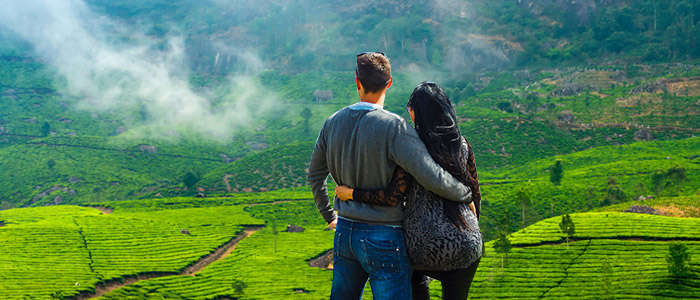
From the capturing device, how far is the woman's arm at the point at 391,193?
16.0ft

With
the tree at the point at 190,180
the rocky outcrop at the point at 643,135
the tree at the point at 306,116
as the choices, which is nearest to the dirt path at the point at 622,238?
the rocky outcrop at the point at 643,135

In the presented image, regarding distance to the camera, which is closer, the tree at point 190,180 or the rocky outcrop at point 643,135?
the rocky outcrop at point 643,135

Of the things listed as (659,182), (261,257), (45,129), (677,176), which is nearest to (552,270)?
(261,257)

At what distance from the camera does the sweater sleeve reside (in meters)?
4.88

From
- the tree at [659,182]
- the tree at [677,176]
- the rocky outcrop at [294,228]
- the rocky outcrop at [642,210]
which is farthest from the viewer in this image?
the rocky outcrop at [294,228]

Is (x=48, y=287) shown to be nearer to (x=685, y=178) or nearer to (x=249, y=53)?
(x=685, y=178)

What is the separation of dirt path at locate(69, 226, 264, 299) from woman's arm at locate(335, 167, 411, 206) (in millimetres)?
47129

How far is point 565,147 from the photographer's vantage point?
316 feet

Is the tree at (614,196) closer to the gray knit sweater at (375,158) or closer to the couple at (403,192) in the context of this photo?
the couple at (403,192)

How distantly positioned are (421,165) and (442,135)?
0.45 meters

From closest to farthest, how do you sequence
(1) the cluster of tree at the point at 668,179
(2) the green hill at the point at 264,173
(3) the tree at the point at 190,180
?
(1) the cluster of tree at the point at 668,179 → (3) the tree at the point at 190,180 → (2) the green hill at the point at 264,173

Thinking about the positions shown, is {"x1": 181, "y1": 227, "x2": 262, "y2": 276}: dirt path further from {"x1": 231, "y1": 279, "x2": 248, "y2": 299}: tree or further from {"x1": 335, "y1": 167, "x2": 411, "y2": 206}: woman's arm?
{"x1": 335, "y1": 167, "x2": 411, "y2": 206}: woman's arm

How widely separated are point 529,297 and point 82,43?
201m

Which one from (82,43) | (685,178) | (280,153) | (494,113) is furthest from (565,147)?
(82,43)
